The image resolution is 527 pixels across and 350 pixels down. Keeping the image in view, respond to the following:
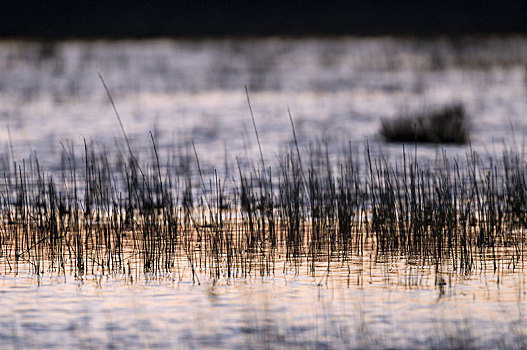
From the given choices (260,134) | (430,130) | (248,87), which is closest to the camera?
(430,130)

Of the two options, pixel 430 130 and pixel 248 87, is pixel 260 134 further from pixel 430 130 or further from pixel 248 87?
pixel 248 87

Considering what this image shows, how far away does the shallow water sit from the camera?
5.29 m

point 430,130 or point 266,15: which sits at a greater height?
point 266,15

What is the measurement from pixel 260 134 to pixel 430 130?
2.72m

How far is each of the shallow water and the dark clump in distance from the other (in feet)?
1.00

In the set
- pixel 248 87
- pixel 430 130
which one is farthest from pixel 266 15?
pixel 430 130

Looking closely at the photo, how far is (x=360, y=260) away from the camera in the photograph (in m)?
6.97

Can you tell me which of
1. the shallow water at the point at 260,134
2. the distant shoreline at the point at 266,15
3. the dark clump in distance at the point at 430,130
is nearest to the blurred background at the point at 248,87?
the shallow water at the point at 260,134

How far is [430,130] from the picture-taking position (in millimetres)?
14914

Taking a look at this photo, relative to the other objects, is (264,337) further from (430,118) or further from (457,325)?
(430,118)

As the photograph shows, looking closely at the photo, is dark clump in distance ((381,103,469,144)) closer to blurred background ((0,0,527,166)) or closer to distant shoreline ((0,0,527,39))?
blurred background ((0,0,527,166))

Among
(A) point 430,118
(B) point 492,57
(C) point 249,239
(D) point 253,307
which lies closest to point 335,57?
(B) point 492,57

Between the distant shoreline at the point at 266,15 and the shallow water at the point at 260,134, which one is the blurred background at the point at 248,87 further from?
the distant shoreline at the point at 266,15

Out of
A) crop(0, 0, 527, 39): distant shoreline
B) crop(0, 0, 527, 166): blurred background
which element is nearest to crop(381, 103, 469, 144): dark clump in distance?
crop(0, 0, 527, 166): blurred background
